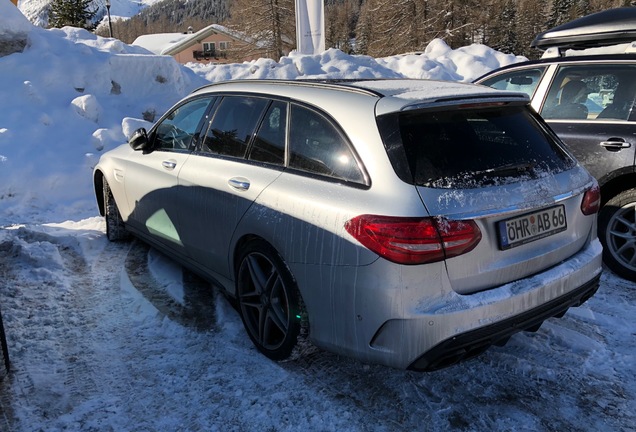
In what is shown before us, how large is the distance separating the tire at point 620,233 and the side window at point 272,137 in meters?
3.03

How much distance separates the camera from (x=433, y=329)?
7.77 feet

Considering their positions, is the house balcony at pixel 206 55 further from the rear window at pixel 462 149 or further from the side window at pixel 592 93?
the rear window at pixel 462 149

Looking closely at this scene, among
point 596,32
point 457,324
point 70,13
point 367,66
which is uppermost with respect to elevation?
point 70,13

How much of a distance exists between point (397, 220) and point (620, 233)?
3.01 meters

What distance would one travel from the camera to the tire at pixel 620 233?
431 centimetres

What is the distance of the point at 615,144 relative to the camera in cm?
432

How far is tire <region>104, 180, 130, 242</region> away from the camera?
5273 millimetres

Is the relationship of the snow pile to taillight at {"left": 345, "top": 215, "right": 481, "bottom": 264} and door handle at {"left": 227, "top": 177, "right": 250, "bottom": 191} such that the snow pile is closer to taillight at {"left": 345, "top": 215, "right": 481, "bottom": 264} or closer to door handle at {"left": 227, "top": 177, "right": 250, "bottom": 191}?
door handle at {"left": 227, "top": 177, "right": 250, "bottom": 191}

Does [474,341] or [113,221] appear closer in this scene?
[474,341]

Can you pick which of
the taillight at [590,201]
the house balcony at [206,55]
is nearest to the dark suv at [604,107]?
the taillight at [590,201]

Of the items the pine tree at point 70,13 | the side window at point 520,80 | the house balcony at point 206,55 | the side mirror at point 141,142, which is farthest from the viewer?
the house balcony at point 206,55

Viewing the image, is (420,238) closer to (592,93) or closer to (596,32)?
(592,93)

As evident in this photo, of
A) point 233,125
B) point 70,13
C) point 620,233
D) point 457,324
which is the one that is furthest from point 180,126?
point 70,13

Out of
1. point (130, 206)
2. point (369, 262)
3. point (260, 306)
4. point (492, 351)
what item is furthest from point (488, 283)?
point (130, 206)
